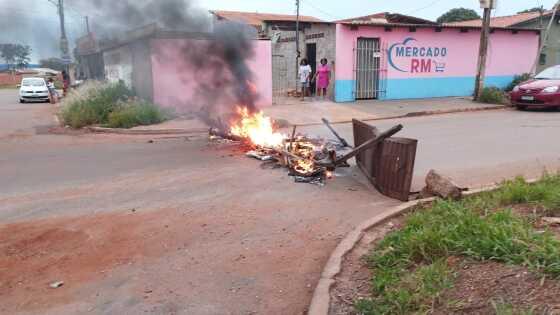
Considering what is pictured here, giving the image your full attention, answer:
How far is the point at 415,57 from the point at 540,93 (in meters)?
5.08

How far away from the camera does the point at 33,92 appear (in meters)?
A: 25.1

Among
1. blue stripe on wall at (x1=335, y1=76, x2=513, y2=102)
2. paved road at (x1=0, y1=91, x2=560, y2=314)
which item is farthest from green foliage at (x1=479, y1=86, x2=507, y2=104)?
paved road at (x1=0, y1=91, x2=560, y2=314)

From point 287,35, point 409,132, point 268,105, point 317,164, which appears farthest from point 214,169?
point 287,35

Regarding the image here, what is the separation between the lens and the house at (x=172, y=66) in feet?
35.7

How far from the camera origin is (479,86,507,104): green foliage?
16.6 meters

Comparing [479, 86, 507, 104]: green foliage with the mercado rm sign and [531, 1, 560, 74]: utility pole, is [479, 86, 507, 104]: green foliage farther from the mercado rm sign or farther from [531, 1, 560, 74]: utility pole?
[531, 1, 560, 74]: utility pole

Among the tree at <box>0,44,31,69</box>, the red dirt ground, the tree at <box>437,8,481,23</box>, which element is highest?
the tree at <box>437,8,481,23</box>

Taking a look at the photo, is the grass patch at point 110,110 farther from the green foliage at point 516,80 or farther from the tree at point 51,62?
the green foliage at point 516,80

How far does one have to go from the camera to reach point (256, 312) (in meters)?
3.20

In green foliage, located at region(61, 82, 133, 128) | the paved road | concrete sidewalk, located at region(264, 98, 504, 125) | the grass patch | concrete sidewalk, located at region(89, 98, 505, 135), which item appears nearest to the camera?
the paved road

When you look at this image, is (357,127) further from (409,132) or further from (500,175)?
(409,132)

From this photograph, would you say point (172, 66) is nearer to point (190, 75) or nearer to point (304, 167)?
point (190, 75)

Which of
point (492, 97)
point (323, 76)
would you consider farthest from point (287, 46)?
point (492, 97)

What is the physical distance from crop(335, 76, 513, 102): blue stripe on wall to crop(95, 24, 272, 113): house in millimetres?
2923
